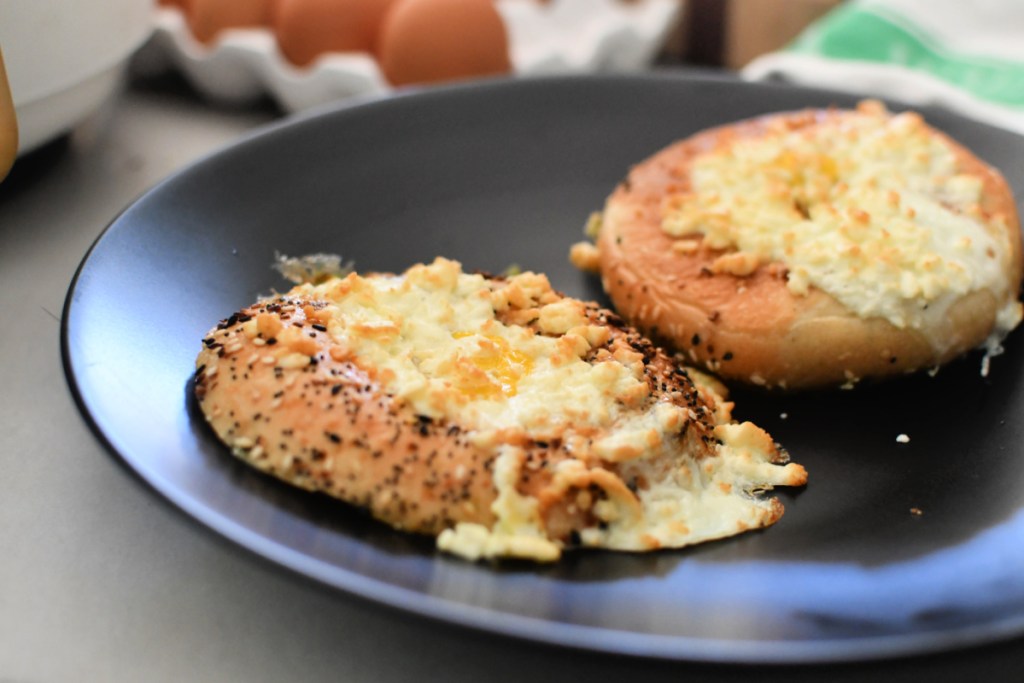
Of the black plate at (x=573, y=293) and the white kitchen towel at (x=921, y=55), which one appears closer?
the black plate at (x=573, y=293)

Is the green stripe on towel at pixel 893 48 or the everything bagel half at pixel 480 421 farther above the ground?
the green stripe on towel at pixel 893 48

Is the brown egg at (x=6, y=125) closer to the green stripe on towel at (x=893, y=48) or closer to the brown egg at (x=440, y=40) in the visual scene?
the brown egg at (x=440, y=40)

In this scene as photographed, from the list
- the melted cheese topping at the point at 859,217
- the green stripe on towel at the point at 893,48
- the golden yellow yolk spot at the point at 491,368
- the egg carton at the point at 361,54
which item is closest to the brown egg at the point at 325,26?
the egg carton at the point at 361,54

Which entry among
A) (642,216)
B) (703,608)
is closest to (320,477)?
(703,608)

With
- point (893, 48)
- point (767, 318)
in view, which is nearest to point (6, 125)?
point (767, 318)

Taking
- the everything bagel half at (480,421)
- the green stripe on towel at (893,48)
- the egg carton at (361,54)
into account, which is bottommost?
the egg carton at (361,54)

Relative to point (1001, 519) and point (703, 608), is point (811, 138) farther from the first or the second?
point (703, 608)
